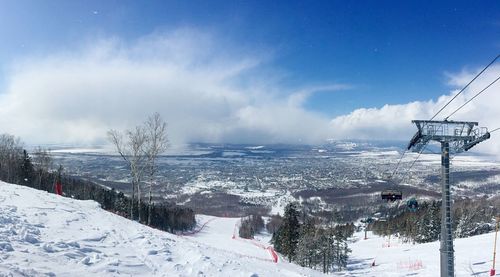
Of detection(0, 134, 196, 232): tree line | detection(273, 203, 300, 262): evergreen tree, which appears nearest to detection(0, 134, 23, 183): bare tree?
detection(0, 134, 196, 232): tree line

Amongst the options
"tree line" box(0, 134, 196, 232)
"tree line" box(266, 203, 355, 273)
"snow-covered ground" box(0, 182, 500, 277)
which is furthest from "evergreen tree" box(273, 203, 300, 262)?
"snow-covered ground" box(0, 182, 500, 277)

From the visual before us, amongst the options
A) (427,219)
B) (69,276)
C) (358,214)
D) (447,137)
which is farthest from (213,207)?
(69,276)

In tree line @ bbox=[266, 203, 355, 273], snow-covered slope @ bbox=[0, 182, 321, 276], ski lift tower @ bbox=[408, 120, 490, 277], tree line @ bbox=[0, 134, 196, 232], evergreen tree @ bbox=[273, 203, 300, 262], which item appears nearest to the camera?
snow-covered slope @ bbox=[0, 182, 321, 276]

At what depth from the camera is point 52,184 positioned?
71.1 m

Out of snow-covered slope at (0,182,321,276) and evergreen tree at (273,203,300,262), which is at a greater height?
snow-covered slope at (0,182,321,276)

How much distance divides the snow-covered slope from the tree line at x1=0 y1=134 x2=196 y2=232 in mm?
39267

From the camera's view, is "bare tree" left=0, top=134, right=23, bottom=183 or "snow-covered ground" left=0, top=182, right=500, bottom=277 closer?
"snow-covered ground" left=0, top=182, right=500, bottom=277

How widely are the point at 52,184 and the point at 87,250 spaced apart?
68.0m

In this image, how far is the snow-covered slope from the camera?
10.2 m

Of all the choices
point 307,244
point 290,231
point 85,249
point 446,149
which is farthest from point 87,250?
point 307,244

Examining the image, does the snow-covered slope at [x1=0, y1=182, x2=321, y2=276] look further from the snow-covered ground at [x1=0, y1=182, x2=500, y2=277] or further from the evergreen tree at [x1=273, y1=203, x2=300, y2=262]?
the evergreen tree at [x1=273, y1=203, x2=300, y2=262]

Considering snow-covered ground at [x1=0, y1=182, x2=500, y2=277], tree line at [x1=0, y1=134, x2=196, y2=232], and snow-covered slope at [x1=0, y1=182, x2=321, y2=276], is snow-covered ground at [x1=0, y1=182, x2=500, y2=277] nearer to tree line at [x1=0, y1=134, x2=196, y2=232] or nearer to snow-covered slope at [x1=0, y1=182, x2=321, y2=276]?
snow-covered slope at [x1=0, y1=182, x2=321, y2=276]

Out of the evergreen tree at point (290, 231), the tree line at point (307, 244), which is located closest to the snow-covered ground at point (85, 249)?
the evergreen tree at point (290, 231)

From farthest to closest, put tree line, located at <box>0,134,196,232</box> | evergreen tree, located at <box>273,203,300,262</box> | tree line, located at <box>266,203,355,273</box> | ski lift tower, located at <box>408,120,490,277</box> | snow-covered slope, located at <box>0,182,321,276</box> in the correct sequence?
tree line, located at <box>0,134,196,232</box> → tree line, located at <box>266,203,355,273</box> → evergreen tree, located at <box>273,203,300,262</box> → ski lift tower, located at <box>408,120,490,277</box> → snow-covered slope, located at <box>0,182,321,276</box>
